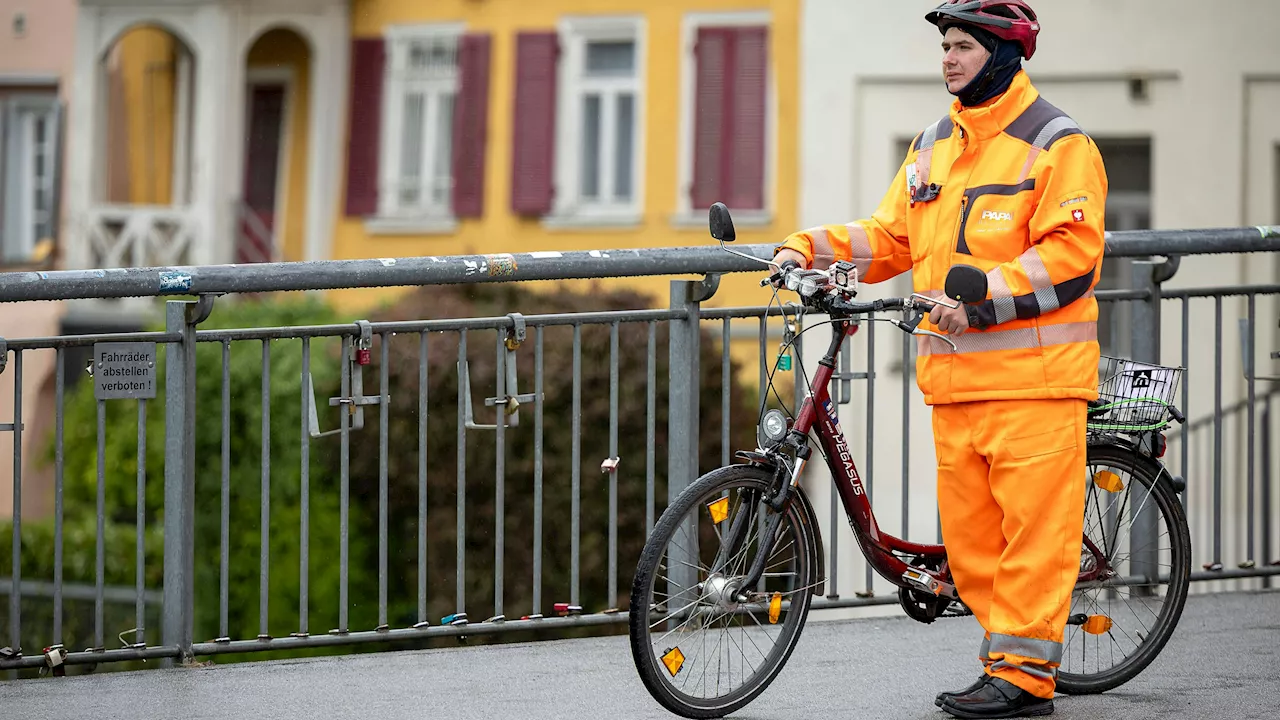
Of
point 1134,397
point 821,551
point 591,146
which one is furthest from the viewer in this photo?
point 591,146

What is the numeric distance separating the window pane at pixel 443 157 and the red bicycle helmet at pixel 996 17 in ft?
60.1

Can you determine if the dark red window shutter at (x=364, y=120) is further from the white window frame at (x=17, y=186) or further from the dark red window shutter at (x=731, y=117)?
the white window frame at (x=17, y=186)

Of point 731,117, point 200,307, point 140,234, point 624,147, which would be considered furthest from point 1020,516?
point 140,234

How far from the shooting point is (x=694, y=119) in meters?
22.3

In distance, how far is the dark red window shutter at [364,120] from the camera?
23688mm

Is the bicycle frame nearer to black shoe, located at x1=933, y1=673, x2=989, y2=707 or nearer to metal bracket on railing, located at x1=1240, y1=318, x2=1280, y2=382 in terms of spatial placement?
black shoe, located at x1=933, y1=673, x2=989, y2=707

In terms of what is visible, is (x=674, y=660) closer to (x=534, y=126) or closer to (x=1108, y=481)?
(x=1108, y=481)

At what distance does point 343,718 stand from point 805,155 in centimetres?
1508

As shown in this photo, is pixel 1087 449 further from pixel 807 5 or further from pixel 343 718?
pixel 807 5

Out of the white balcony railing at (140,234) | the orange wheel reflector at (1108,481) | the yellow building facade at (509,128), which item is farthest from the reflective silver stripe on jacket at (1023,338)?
the white balcony railing at (140,234)

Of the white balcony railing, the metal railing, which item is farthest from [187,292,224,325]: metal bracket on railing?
the white balcony railing

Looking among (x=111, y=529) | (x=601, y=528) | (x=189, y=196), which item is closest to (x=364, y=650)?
(x=601, y=528)

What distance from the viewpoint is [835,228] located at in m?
5.64

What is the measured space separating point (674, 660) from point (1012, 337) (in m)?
1.26
